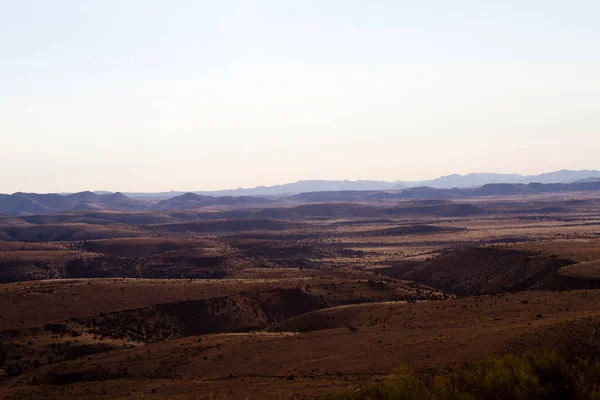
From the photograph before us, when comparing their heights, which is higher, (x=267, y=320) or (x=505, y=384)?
(x=505, y=384)

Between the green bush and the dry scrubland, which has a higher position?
the green bush

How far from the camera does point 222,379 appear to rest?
101 ft

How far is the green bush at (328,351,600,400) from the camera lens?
17906mm

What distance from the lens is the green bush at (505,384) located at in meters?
17.9

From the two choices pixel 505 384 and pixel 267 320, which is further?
pixel 267 320

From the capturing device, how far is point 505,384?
18.1 m

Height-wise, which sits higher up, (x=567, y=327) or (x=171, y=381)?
(x=567, y=327)

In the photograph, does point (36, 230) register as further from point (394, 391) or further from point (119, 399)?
point (394, 391)

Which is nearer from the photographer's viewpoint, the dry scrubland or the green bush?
the green bush

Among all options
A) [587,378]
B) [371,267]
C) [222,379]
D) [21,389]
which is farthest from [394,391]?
[371,267]

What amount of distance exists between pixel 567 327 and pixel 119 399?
23608mm

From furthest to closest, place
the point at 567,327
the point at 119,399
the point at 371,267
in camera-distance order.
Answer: the point at 371,267
the point at 567,327
the point at 119,399

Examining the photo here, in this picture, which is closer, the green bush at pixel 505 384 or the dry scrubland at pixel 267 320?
the green bush at pixel 505 384

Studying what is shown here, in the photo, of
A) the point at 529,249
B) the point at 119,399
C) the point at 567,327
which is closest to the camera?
the point at 119,399
